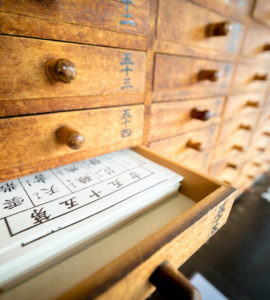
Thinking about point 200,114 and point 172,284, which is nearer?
point 172,284

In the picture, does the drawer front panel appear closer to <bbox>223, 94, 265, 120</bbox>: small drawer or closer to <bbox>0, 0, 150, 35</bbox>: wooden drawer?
<bbox>0, 0, 150, 35</bbox>: wooden drawer

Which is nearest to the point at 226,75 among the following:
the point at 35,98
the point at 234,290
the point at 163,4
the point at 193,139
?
the point at 193,139

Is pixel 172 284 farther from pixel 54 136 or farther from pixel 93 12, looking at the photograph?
pixel 93 12

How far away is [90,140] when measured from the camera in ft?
1.32

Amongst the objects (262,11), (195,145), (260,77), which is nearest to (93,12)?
(195,145)

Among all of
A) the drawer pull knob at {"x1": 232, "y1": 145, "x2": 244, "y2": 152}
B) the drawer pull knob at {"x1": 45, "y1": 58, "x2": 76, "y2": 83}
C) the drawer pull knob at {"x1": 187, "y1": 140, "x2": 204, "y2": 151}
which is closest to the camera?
the drawer pull knob at {"x1": 45, "y1": 58, "x2": 76, "y2": 83}

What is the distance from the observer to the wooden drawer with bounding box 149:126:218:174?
602 mm

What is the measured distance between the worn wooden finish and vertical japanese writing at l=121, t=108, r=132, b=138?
5.5 inches

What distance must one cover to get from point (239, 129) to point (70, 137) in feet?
3.06

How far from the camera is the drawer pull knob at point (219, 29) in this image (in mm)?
489

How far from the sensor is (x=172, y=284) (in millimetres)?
193

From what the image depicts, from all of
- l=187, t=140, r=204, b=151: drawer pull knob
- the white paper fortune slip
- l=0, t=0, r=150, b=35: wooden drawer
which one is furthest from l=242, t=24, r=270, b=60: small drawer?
the white paper fortune slip

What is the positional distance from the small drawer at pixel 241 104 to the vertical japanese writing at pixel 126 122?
515mm

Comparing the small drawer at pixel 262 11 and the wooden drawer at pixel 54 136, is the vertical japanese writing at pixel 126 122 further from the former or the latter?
the small drawer at pixel 262 11
